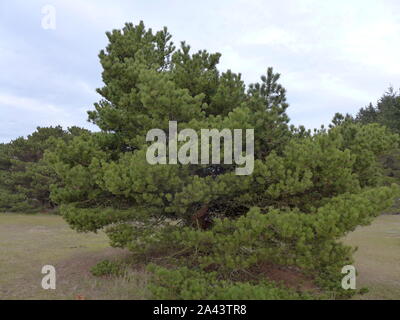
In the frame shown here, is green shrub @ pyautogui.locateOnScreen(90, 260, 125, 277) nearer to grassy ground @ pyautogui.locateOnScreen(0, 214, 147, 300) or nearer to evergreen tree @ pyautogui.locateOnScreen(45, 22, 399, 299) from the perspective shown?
grassy ground @ pyautogui.locateOnScreen(0, 214, 147, 300)

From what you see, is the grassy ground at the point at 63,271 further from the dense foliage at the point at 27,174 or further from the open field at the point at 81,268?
the dense foliage at the point at 27,174

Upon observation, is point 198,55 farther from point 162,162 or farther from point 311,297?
point 311,297

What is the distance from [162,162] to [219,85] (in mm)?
3265

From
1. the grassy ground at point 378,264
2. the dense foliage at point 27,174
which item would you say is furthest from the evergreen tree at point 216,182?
the dense foliage at point 27,174

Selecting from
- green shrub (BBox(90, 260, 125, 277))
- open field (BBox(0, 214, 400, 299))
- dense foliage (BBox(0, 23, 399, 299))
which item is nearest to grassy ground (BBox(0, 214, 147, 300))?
open field (BBox(0, 214, 400, 299))

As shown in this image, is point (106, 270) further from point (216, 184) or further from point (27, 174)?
point (27, 174)

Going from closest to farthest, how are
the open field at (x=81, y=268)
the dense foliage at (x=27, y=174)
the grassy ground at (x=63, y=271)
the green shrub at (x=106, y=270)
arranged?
the grassy ground at (x=63, y=271)
the open field at (x=81, y=268)
the green shrub at (x=106, y=270)
the dense foliage at (x=27, y=174)

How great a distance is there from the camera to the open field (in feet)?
24.9

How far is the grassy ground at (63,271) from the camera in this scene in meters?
7.46

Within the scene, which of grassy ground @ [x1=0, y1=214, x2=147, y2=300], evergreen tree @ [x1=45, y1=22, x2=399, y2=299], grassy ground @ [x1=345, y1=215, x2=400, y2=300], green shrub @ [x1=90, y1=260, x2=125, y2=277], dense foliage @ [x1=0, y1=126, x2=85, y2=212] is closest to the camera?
evergreen tree @ [x1=45, y1=22, x2=399, y2=299]

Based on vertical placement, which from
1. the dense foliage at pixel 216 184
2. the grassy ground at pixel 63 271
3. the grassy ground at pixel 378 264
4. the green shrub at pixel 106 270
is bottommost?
the grassy ground at pixel 378 264

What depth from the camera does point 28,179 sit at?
31234 mm

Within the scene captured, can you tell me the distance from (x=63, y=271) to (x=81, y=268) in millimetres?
483

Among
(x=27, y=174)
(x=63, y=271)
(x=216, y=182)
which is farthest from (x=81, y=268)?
(x=27, y=174)
